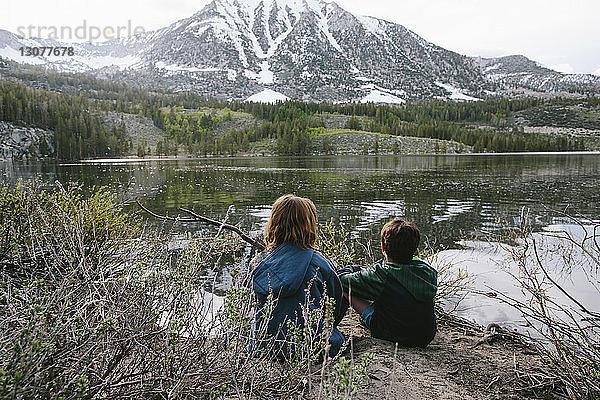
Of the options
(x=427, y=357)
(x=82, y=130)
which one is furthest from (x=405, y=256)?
(x=82, y=130)

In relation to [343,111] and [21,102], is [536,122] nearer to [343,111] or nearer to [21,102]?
[343,111]

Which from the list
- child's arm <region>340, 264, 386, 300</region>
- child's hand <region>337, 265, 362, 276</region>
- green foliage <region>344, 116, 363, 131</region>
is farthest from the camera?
green foliage <region>344, 116, 363, 131</region>

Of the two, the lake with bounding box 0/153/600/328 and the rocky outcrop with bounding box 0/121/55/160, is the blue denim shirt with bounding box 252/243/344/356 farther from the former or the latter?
the rocky outcrop with bounding box 0/121/55/160

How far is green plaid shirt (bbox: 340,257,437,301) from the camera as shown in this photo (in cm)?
407

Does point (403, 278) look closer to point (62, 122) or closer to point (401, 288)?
point (401, 288)

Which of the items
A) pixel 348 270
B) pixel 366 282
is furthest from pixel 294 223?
pixel 348 270

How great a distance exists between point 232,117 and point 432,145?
7330 centimetres

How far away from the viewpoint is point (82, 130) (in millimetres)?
104812

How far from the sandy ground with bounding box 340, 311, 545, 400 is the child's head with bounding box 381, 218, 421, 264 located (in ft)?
3.43

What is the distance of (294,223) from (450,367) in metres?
2.23

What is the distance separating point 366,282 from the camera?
4.26 meters

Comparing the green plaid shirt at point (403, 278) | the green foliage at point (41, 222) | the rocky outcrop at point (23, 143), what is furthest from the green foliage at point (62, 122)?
the green plaid shirt at point (403, 278)

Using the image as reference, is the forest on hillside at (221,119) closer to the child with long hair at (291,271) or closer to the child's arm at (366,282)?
the child's arm at (366,282)

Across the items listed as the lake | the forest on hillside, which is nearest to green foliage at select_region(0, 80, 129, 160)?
the forest on hillside
